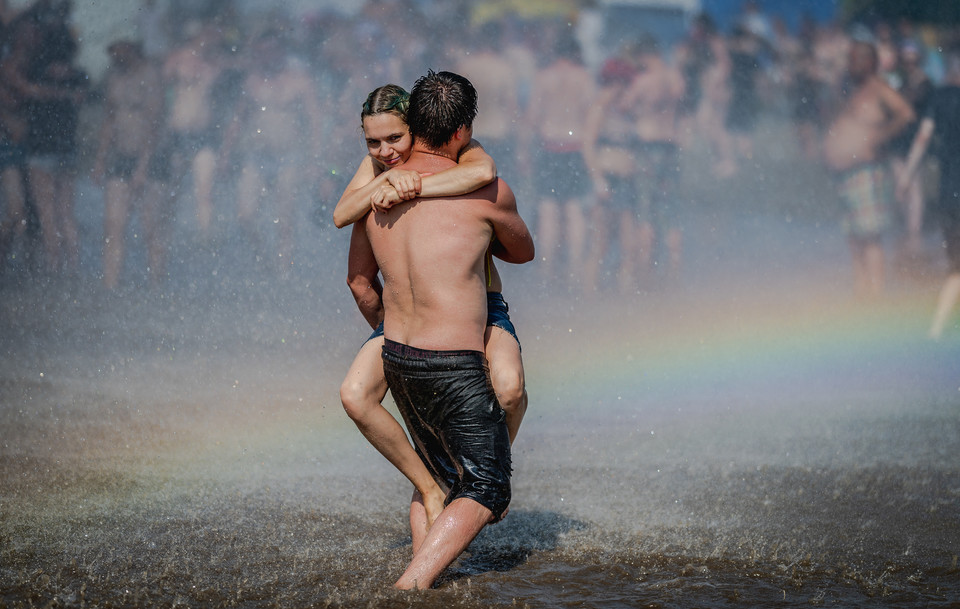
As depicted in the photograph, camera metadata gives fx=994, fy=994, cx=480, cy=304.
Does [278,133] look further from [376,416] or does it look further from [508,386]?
[508,386]

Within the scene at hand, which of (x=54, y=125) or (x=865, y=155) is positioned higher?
(x=54, y=125)

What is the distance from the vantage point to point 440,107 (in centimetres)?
341

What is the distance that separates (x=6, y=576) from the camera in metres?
3.42

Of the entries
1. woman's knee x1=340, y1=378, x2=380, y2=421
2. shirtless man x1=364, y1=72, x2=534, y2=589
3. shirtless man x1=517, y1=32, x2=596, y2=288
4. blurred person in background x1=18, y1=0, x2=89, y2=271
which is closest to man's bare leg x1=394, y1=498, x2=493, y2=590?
shirtless man x1=364, y1=72, x2=534, y2=589

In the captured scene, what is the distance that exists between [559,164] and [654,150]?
0.97 m

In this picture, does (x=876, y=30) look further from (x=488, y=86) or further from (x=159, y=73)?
(x=159, y=73)

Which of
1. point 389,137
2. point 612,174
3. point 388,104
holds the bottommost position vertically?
A: point 389,137

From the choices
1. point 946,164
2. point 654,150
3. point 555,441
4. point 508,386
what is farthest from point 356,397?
point 946,164

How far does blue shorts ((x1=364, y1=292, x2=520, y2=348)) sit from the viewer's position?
3641 millimetres

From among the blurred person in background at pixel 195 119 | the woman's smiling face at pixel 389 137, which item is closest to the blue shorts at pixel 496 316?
the woman's smiling face at pixel 389 137

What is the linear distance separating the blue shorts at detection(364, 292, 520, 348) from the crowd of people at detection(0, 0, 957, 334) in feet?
19.7

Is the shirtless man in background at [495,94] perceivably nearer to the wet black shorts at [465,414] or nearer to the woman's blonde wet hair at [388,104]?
the woman's blonde wet hair at [388,104]

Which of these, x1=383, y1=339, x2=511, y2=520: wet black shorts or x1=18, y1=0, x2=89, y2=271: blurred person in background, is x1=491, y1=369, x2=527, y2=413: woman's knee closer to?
x1=383, y1=339, x2=511, y2=520: wet black shorts

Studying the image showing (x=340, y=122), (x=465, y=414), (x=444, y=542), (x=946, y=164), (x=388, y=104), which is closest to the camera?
(x=444, y=542)
